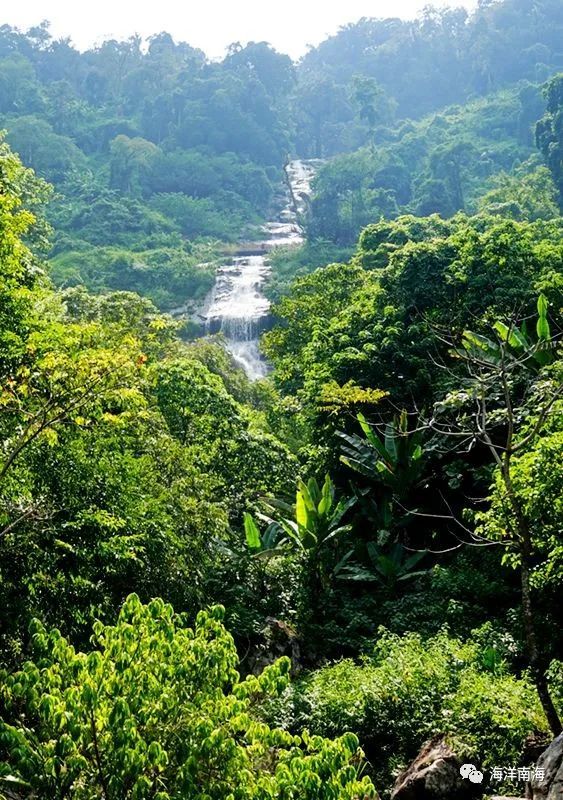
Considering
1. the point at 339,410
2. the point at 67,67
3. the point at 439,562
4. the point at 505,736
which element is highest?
the point at 67,67

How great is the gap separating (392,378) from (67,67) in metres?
80.1

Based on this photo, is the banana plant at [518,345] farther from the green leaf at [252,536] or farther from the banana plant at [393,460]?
the green leaf at [252,536]

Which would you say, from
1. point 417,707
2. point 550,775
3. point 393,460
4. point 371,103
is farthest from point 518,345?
point 371,103

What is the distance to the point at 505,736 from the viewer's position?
19.7ft

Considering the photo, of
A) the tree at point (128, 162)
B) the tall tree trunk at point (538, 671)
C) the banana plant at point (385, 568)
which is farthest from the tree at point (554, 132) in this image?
the tall tree trunk at point (538, 671)

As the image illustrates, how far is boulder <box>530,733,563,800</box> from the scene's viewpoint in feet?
15.6

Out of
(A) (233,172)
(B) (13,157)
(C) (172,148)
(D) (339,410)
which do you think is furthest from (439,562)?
(C) (172,148)

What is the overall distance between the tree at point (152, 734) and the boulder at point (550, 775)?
1.62m

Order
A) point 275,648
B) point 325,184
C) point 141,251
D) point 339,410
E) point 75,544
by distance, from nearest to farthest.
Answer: point 75,544 < point 275,648 < point 339,410 < point 141,251 < point 325,184

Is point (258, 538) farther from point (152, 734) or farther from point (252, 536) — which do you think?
point (152, 734)

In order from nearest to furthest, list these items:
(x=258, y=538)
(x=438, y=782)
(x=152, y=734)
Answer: (x=152, y=734)
(x=438, y=782)
(x=258, y=538)

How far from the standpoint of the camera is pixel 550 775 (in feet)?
16.0

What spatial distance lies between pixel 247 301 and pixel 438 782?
111 ft

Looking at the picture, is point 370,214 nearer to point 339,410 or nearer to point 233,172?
point 233,172
